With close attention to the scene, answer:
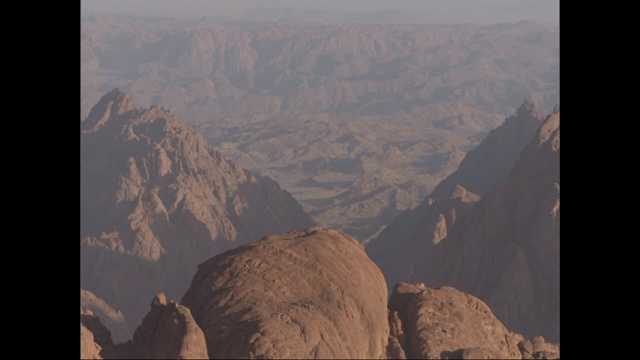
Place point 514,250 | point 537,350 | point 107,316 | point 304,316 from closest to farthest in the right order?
point 304,316
point 537,350
point 514,250
point 107,316

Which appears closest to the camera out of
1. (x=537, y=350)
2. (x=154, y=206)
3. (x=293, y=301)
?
(x=293, y=301)

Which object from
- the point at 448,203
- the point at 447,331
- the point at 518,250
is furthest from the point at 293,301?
the point at 448,203

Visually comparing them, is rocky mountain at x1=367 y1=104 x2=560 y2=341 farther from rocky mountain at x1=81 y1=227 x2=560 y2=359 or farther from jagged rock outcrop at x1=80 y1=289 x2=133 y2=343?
rocky mountain at x1=81 y1=227 x2=560 y2=359

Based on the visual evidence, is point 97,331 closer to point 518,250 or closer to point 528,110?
point 518,250

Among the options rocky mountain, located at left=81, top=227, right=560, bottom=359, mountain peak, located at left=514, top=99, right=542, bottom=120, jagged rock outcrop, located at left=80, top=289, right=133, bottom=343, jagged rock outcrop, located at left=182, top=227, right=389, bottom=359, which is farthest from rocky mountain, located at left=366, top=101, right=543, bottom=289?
jagged rock outcrop, located at left=182, top=227, right=389, bottom=359

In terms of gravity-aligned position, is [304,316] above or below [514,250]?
above
